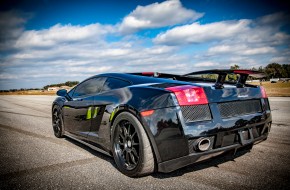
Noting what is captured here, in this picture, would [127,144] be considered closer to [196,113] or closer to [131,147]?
[131,147]

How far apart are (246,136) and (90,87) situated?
266cm

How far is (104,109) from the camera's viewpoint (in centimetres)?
318

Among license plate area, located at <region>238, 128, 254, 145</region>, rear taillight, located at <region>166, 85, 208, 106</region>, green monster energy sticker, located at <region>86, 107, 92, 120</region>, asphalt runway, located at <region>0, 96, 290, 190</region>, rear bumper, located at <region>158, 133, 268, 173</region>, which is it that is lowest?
asphalt runway, located at <region>0, 96, 290, 190</region>

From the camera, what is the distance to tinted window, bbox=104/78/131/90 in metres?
3.26

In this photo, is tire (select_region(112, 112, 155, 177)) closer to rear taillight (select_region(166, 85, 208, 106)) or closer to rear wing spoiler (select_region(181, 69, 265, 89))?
rear taillight (select_region(166, 85, 208, 106))

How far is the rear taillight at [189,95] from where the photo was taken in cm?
242

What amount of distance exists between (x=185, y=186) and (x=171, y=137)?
56 centimetres

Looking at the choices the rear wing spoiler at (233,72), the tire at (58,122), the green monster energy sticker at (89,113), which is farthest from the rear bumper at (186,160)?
the tire at (58,122)

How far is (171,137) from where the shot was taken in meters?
2.38

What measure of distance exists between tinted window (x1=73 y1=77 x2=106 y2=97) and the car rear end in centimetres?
150

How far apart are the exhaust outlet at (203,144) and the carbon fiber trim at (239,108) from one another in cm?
34

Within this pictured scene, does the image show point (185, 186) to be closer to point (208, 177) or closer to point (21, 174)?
point (208, 177)

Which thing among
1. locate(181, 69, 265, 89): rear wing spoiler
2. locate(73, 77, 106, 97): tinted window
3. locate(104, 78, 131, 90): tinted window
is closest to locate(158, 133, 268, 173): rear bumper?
locate(181, 69, 265, 89): rear wing spoiler

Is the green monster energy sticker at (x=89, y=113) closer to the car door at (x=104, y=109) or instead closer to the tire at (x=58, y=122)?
the car door at (x=104, y=109)
